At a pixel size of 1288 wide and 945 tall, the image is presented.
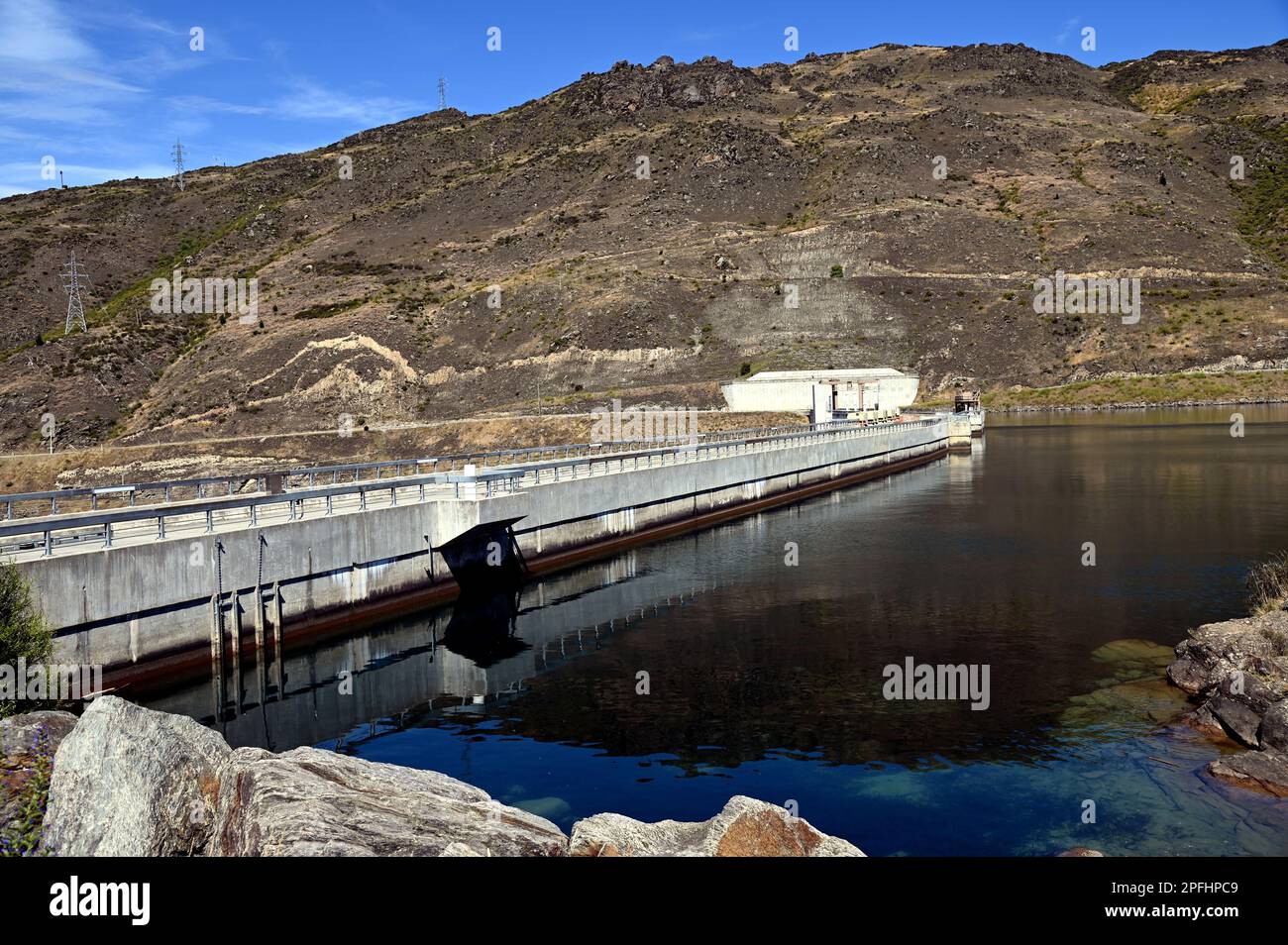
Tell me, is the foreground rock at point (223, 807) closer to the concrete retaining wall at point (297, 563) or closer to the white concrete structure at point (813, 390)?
the concrete retaining wall at point (297, 563)

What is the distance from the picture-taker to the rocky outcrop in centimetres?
1059

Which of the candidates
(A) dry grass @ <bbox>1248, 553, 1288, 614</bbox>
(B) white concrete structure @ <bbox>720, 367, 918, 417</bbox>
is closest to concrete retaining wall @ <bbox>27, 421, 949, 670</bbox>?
(A) dry grass @ <bbox>1248, 553, 1288, 614</bbox>

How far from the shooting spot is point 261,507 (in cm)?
3266

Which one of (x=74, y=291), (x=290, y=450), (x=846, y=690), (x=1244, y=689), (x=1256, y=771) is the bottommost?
(x=846, y=690)

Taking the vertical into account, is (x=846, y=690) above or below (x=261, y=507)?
below

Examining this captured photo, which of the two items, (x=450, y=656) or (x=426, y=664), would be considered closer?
(x=426, y=664)

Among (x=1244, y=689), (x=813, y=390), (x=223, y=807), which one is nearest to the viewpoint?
(x=223, y=807)

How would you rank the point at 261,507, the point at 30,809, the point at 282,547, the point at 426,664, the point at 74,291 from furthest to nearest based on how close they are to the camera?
the point at 74,291 < the point at 261,507 < the point at 282,547 < the point at 426,664 < the point at 30,809

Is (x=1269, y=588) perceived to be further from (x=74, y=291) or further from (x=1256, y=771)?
(x=74, y=291)

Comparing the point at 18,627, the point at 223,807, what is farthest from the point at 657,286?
the point at 223,807

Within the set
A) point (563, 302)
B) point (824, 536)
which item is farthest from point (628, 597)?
point (563, 302)

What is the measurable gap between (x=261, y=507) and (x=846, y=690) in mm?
19671

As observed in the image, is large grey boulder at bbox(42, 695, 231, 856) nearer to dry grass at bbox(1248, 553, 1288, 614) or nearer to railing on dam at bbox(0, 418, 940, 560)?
railing on dam at bbox(0, 418, 940, 560)

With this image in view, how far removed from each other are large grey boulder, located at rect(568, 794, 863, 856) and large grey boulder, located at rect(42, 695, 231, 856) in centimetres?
440
